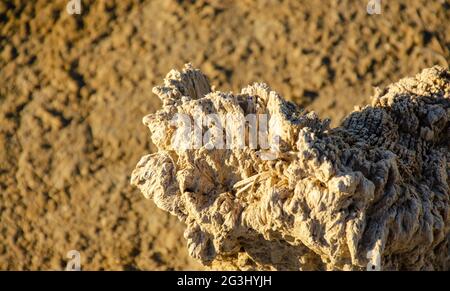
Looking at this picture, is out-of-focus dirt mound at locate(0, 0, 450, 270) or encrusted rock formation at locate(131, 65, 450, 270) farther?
out-of-focus dirt mound at locate(0, 0, 450, 270)

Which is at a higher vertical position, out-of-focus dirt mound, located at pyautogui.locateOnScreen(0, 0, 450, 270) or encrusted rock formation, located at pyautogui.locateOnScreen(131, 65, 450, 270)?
out-of-focus dirt mound, located at pyautogui.locateOnScreen(0, 0, 450, 270)

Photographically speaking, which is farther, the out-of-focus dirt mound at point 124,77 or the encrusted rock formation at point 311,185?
the out-of-focus dirt mound at point 124,77

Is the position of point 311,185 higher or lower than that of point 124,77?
lower

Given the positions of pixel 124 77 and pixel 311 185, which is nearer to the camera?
pixel 311 185

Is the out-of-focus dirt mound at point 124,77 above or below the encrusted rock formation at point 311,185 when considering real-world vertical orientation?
above
